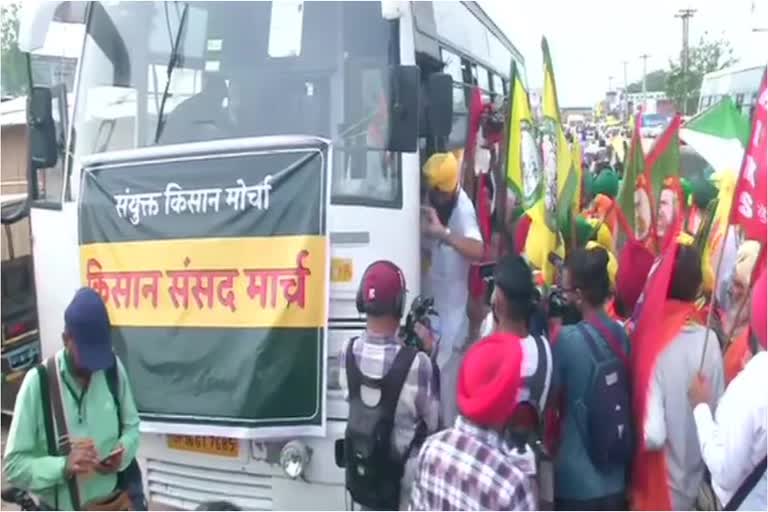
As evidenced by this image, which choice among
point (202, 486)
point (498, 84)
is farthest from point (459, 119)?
point (498, 84)

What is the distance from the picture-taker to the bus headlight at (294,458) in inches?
177

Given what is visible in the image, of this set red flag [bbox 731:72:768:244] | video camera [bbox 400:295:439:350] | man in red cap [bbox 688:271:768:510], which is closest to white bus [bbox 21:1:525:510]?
video camera [bbox 400:295:439:350]

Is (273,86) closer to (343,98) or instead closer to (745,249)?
(343,98)

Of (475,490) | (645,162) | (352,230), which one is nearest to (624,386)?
(475,490)

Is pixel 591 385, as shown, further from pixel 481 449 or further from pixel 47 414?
pixel 47 414

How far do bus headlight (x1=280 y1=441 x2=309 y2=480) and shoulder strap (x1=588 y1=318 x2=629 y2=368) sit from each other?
5.12 ft

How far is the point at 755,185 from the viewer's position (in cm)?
348

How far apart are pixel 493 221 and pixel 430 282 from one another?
1.53 metres

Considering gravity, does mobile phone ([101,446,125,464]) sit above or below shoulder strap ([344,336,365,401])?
below

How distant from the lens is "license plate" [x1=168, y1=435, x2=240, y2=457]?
15.5 feet

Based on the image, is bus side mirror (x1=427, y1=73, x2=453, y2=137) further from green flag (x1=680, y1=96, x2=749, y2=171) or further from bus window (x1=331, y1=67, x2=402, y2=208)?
green flag (x1=680, y1=96, x2=749, y2=171)

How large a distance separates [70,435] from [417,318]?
1.57 metres

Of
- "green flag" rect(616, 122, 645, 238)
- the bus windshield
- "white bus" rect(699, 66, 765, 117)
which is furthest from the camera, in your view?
"white bus" rect(699, 66, 765, 117)

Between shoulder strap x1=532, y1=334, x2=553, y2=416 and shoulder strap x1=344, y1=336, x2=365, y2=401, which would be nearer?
shoulder strap x1=532, y1=334, x2=553, y2=416
